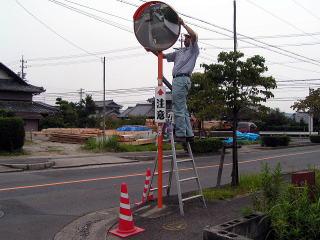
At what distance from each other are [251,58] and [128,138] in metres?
18.4

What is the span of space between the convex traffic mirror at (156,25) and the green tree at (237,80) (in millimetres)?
2609

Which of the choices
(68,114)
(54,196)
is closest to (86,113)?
(68,114)

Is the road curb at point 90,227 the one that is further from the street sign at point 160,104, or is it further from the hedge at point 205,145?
the hedge at point 205,145

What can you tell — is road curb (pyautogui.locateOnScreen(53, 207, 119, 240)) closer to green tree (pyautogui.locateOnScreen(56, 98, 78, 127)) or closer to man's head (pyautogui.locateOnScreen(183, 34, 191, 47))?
man's head (pyautogui.locateOnScreen(183, 34, 191, 47))

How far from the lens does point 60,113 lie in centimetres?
5278

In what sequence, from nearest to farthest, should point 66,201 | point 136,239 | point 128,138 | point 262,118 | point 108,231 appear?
point 136,239 → point 108,231 → point 66,201 → point 262,118 → point 128,138

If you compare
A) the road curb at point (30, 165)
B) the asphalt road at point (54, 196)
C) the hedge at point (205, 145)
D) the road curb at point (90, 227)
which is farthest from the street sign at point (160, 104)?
the hedge at point (205, 145)

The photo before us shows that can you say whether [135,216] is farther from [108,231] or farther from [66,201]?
[66,201]

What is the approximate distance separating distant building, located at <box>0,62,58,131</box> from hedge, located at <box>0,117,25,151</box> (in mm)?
18230

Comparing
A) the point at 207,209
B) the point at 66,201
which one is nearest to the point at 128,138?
the point at 66,201

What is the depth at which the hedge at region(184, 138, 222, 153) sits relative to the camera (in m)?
23.1

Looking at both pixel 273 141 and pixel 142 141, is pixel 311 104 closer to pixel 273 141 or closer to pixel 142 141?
pixel 273 141

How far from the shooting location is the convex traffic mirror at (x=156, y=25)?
682 cm

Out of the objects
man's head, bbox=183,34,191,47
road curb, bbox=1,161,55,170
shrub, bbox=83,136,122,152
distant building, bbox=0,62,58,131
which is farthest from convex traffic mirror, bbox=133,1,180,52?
distant building, bbox=0,62,58,131
